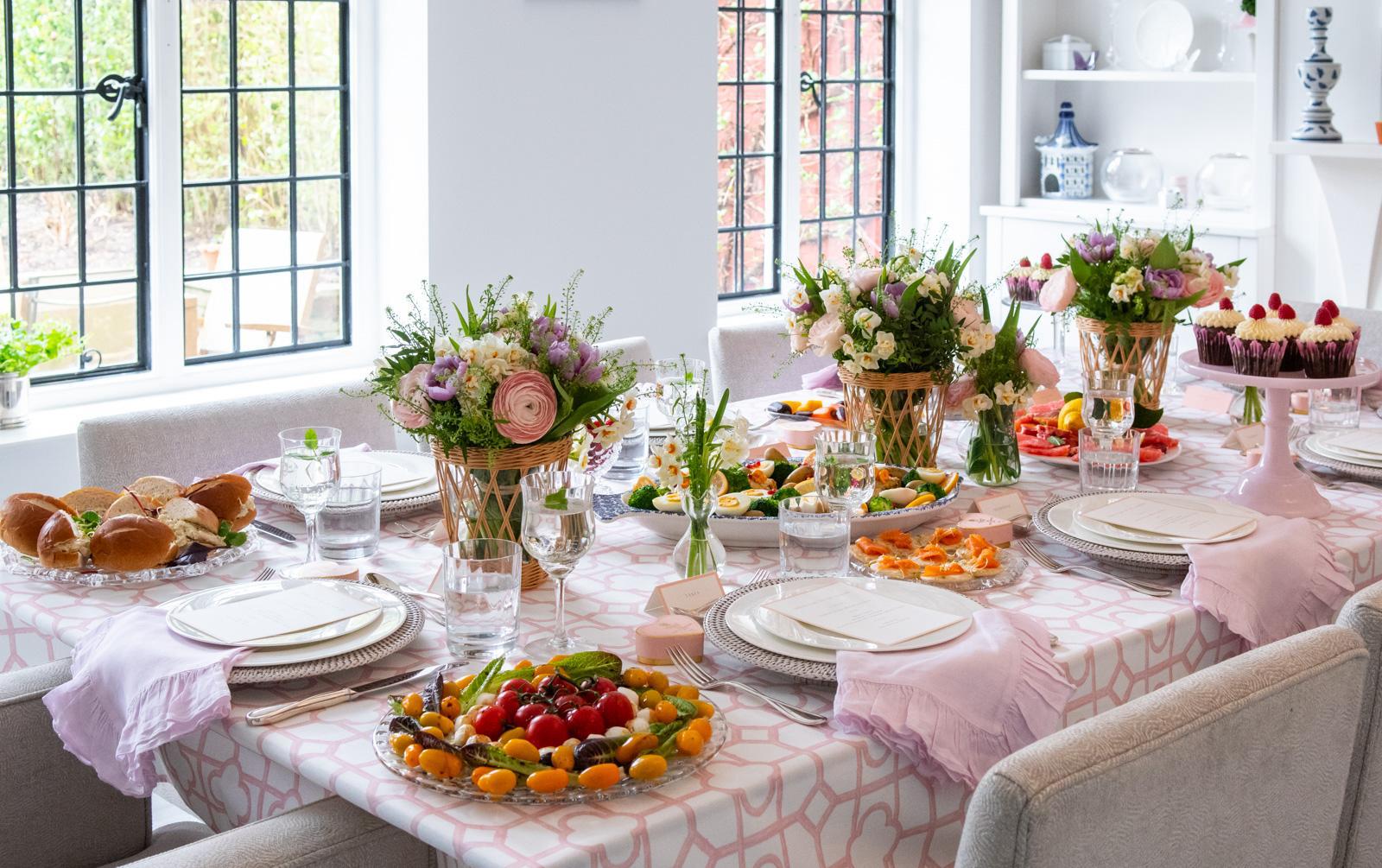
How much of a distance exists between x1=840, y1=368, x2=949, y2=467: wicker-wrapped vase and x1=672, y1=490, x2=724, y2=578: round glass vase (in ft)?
1.58

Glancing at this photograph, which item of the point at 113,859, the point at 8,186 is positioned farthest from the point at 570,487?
the point at 8,186

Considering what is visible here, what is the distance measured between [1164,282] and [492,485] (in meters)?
1.33

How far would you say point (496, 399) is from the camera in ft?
5.72

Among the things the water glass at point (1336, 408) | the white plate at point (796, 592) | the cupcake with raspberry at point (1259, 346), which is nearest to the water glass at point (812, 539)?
the white plate at point (796, 592)

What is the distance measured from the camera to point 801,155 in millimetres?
5129

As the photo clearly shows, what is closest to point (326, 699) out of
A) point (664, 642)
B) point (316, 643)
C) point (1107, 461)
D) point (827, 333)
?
point (316, 643)

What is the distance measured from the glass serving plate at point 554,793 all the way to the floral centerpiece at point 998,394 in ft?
3.57

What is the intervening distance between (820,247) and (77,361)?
2.56 meters

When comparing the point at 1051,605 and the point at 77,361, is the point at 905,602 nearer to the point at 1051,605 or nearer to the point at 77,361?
the point at 1051,605

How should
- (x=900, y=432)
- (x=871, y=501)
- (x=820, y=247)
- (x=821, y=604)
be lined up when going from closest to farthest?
1. (x=821, y=604)
2. (x=871, y=501)
3. (x=900, y=432)
4. (x=820, y=247)

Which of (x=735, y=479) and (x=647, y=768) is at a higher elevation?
(x=735, y=479)

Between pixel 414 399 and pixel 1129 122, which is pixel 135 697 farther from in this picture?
pixel 1129 122

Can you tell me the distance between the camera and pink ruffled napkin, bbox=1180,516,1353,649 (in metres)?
1.76

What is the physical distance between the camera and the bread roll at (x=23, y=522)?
1.86 m
